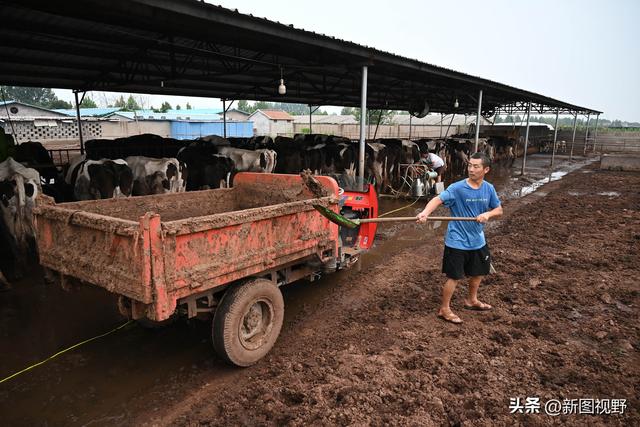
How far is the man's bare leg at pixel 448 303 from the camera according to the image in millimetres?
4172

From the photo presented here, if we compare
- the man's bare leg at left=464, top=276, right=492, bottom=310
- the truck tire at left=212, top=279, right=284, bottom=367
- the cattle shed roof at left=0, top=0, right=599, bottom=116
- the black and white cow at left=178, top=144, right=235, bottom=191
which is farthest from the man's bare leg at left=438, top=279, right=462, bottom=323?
the black and white cow at left=178, top=144, right=235, bottom=191

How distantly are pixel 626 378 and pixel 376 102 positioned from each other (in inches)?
819

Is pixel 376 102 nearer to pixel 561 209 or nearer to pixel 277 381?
pixel 561 209

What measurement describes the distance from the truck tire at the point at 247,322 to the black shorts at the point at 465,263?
1.71m

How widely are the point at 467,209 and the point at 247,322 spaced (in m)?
2.36

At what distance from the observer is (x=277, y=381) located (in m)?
3.19

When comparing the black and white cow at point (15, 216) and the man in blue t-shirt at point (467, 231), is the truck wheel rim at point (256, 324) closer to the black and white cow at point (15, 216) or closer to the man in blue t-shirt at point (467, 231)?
the man in blue t-shirt at point (467, 231)

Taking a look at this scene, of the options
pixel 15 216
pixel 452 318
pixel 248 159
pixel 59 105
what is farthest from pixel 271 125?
pixel 452 318

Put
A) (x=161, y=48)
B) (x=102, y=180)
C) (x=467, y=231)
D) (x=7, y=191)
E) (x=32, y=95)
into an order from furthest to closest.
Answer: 1. (x=32, y=95)
2. (x=161, y=48)
3. (x=102, y=180)
4. (x=7, y=191)
5. (x=467, y=231)

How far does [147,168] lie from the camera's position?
8.05m

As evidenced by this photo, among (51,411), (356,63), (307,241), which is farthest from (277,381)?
(356,63)

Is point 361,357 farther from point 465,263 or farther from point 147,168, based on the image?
point 147,168

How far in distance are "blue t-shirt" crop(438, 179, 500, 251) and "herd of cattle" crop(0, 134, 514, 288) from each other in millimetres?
2312

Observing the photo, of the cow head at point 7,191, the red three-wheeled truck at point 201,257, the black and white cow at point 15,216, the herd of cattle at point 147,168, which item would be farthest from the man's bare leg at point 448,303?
the cow head at point 7,191
